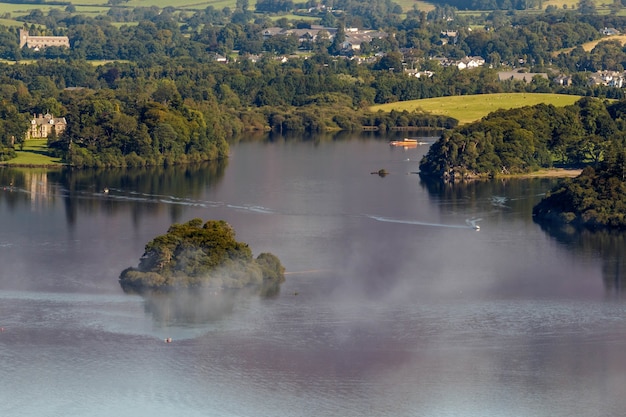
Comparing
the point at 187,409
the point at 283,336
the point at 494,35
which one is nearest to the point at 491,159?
the point at 283,336

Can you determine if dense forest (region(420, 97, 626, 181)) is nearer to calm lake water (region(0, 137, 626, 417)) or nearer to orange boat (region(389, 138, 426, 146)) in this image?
calm lake water (region(0, 137, 626, 417))

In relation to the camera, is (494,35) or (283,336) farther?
(494,35)

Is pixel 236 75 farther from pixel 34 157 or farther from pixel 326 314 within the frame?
pixel 326 314

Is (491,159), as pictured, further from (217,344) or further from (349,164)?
(217,344)

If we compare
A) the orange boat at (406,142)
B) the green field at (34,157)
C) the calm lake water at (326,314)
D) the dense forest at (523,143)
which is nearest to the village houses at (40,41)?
the orange boat at (406,142)

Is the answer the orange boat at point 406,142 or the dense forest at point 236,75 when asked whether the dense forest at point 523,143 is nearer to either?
the dense forest at point 236,75

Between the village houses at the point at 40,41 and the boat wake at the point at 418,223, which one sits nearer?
the boat wake at the point at 418,223

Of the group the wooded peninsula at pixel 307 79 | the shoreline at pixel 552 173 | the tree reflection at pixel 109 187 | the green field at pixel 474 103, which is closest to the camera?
the tree reflection at pixel 109 187

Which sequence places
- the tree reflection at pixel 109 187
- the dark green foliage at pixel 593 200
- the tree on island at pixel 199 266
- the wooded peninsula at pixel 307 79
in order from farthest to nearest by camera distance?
the wooded peninsula at pixel 307 79, the tree reflection at pixel 109 187, the dark green foliage at pixel 593 200, the tree on island at pixel 199 266
